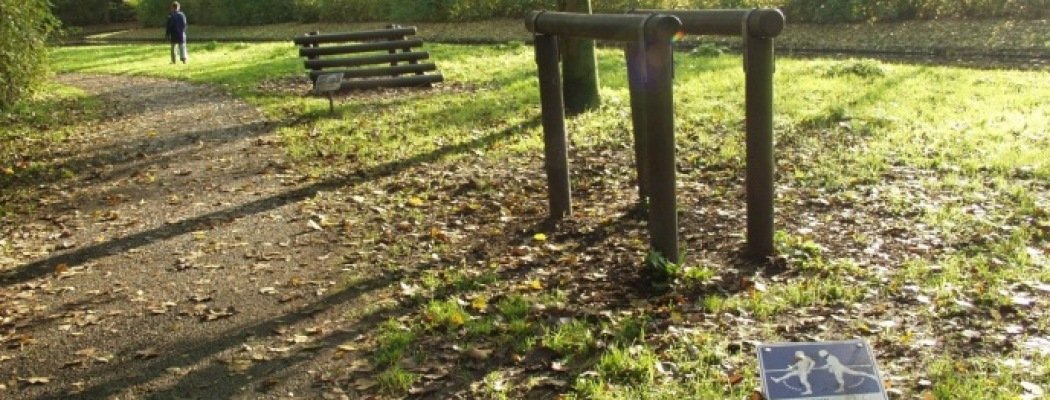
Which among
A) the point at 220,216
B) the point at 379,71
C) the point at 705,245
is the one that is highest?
the point at 379,71

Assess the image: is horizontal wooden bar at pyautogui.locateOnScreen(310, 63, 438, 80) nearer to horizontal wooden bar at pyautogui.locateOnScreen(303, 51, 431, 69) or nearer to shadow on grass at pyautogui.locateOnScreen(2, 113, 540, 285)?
horizontal wooden bar at pyautogui.locateOnScreen(303, 51, 431, 69)

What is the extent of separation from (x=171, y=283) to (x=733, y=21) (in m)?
3.97

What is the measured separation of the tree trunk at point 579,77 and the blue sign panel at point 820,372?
316 inches

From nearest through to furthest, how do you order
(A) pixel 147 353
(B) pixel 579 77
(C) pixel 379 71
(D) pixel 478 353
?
(D) pixel 478 353, (A) pixel 147 353, (B) pixel 579 77, (C) pixel 379 71

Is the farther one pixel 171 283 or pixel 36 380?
pixel 171 283

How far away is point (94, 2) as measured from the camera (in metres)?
46.1

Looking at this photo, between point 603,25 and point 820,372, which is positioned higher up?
point 603,25

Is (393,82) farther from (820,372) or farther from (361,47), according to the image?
(820,372)

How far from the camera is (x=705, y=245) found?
6195mm

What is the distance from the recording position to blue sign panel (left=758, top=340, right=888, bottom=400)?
3188 mm

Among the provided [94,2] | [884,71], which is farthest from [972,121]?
[94,2]

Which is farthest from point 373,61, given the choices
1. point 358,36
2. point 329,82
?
point 329,82

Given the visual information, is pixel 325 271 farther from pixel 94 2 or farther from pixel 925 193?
pixel 94 2

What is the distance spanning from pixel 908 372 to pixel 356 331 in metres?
2.82
